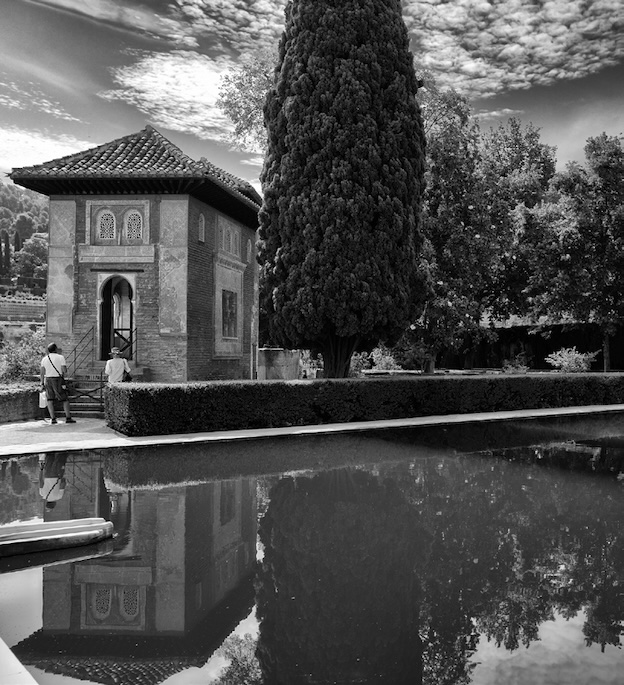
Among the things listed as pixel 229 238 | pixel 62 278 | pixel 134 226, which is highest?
pixel 229 238

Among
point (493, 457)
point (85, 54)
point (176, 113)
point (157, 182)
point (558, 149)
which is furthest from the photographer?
point (558, 149)

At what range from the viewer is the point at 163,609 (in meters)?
4.54

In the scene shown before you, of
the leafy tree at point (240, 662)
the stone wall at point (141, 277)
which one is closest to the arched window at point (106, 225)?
the stone wall at point (141, 277)

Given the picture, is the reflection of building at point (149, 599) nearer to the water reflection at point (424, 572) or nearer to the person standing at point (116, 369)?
the water reflection at point (424, 572)

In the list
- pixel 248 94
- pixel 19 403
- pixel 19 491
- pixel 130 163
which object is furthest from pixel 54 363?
pixel 248 94

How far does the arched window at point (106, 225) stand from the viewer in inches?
671

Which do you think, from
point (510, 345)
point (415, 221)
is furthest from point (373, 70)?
point (510, 345)

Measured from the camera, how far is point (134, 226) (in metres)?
17.0

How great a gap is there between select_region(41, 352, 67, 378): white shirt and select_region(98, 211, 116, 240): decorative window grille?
4.32m

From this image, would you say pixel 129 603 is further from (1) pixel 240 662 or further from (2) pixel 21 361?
(2) pixel 21 361

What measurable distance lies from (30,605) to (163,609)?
3.12 feet

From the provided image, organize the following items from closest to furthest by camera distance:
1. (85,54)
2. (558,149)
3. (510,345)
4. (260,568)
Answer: (260,568) < (85,54) < (510,345) < (558,149)

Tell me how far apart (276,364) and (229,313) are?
4.37m

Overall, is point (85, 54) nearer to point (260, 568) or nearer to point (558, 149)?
point (260, 568)
